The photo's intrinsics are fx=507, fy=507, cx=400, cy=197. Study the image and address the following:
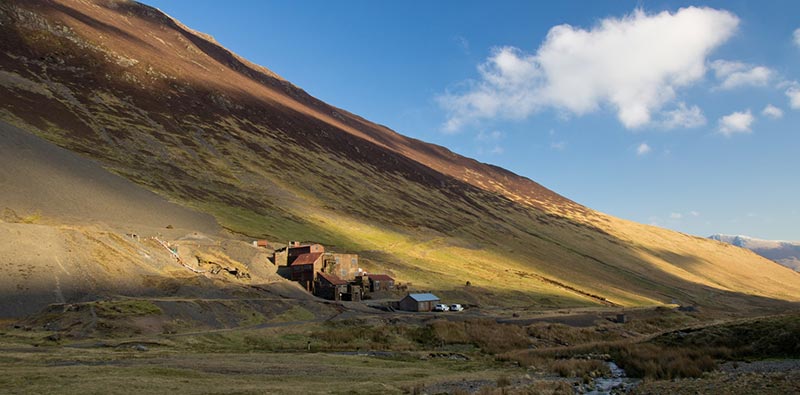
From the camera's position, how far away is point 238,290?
69625mm

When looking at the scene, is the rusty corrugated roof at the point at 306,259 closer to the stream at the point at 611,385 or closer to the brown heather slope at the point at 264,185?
the brown heather slope at the point at 264,185

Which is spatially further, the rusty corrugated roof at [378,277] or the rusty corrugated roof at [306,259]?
the rusty corrugated roof at [378,277]

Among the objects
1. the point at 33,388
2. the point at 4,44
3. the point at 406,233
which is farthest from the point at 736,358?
the point at 4,44

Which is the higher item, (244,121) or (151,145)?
(244,121)

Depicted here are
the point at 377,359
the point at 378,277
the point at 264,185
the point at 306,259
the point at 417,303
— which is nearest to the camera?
the point at 377,359

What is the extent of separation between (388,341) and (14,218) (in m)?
63.7

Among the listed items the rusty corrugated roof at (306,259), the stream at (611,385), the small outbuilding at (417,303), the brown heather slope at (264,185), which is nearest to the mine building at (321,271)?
the rusty corrugated roof at (306,259)

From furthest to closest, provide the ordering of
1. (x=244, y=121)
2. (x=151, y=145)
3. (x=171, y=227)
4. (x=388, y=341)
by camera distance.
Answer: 1. (x=244, y=121)
2. (x=151, y=145)
3. (x=171, y=227)
4. (x=388, y=341)

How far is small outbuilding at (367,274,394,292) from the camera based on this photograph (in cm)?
9525

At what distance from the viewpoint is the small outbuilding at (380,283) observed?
95.2 m

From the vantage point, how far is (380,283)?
96062 millimetres

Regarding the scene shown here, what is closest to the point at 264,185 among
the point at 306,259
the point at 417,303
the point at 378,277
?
the point at 306,259

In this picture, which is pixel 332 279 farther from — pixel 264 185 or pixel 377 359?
pixel 264 185

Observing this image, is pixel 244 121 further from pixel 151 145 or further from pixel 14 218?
pixel 14 218
